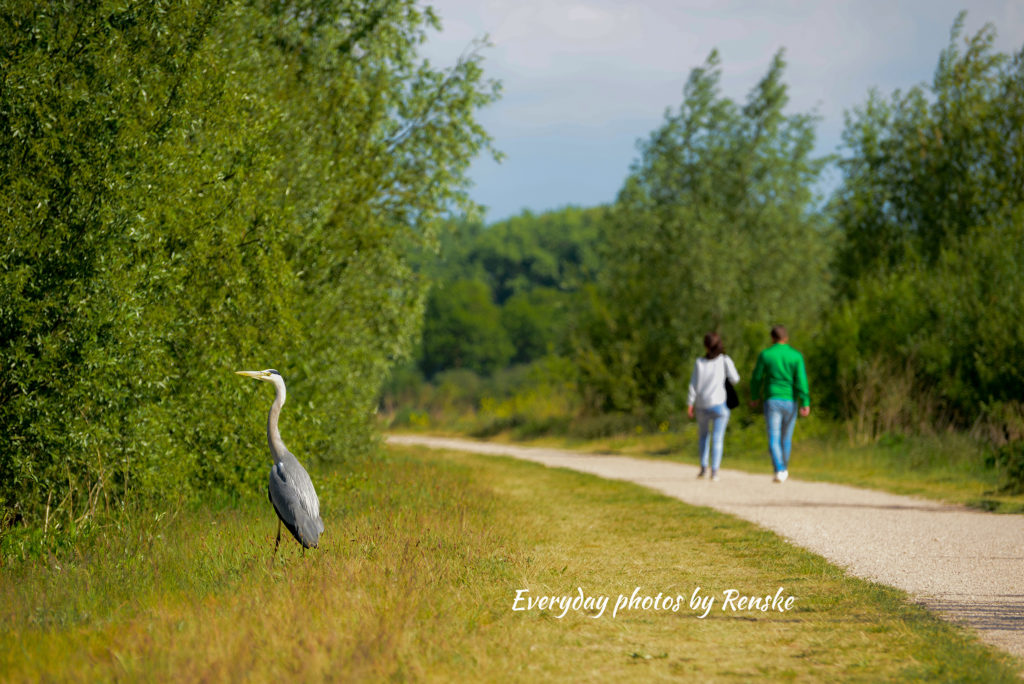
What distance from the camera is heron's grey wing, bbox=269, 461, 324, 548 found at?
7098 mm

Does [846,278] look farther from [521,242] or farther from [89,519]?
[521,242]

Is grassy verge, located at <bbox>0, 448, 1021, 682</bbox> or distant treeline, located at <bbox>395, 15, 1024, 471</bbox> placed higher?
distant treeline, located at <bbox>395, 15, 1024, 471</bbox>

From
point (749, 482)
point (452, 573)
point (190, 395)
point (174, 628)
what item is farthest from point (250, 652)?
point (749, 482)

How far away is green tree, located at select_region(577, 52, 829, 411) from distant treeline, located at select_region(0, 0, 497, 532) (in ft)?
43.3

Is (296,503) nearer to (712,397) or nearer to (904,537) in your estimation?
(904,537)

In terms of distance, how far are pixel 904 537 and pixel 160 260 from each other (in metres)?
7.96

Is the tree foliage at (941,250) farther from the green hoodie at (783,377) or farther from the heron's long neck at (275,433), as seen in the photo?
the heron's long neck at (275,433)

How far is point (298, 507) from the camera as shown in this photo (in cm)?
711

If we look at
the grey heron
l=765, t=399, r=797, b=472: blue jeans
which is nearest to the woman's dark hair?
l=765, t=399, r=797, b=472: blue jeans

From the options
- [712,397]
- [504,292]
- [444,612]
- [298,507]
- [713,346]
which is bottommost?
[444,612]

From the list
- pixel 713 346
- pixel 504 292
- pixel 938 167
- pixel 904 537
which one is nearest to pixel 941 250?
pixel 938 167

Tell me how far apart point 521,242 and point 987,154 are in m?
89.9

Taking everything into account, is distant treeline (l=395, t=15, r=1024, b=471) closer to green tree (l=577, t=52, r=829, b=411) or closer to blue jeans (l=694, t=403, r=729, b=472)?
green tree (l=577, t=52, r=829, b=411)

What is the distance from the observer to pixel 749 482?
606 inches
